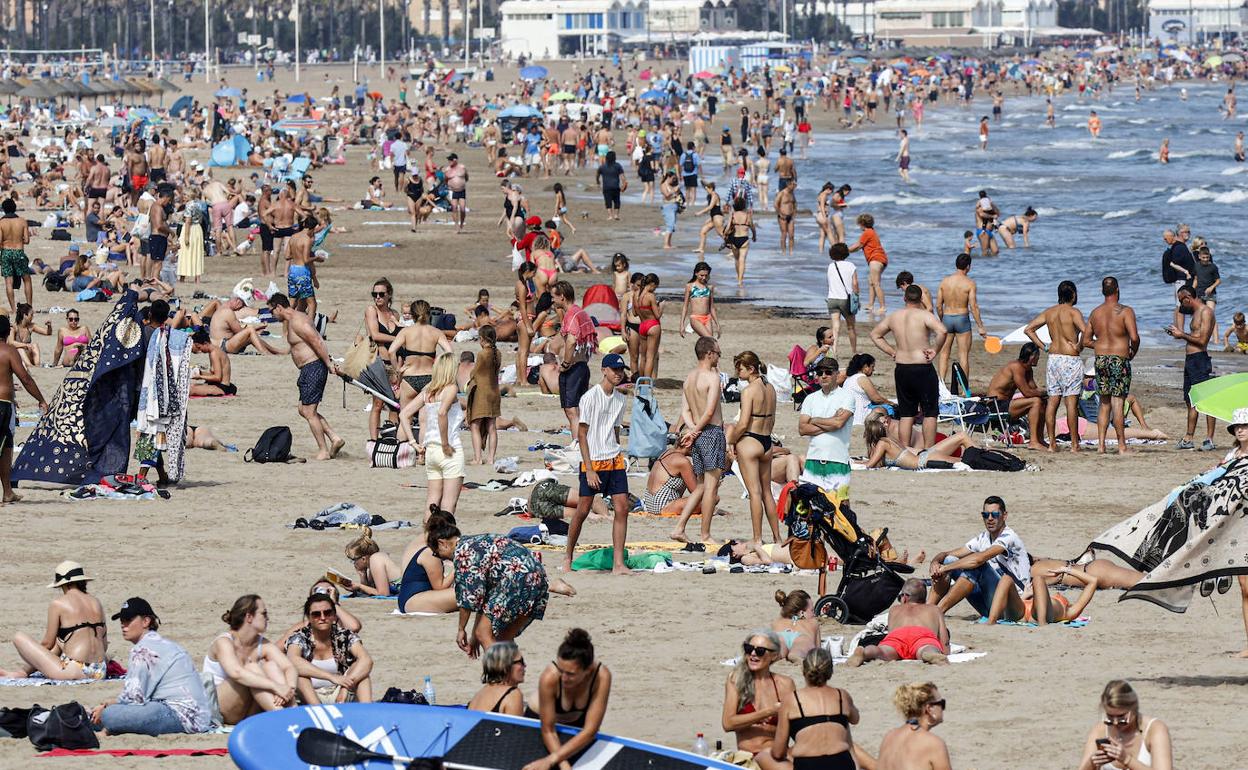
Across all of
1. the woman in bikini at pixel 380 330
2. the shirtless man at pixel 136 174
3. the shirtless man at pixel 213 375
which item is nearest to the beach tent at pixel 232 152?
the shirtless man at pixel 136 174

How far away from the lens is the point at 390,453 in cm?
1547

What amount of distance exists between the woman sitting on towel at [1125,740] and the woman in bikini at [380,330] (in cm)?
927

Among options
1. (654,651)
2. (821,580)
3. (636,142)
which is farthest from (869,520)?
(636,142)

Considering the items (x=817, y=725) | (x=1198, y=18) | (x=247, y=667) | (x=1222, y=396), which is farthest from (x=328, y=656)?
(x=1198, y=18)

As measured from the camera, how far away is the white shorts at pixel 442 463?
12664 millimetres

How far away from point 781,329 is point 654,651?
13.4 metres

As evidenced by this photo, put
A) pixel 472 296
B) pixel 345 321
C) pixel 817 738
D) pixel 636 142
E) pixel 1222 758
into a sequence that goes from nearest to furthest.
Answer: pixel 817 738 → pixel 1222 758 → pixel 345 321 → pixel 472 296 → pixel 636 142

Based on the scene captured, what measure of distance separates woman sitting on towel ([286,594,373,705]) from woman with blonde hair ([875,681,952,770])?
2.66 meters

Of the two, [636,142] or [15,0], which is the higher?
[15,0]

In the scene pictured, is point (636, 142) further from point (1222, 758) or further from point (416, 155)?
point (1222, 758)

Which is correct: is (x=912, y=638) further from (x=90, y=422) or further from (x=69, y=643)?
(x=90, y=422)

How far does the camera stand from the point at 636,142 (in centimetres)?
5050

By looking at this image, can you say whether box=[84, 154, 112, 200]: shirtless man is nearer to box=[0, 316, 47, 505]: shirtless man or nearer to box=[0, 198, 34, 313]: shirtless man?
box=[0, 198, 34, 313]: shirtless man

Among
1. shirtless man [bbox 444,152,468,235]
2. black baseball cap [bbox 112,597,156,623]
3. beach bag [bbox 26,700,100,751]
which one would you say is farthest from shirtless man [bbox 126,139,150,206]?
beach bag [bbox 26,700,100,751]
